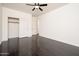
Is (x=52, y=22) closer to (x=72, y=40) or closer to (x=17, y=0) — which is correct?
(x=72, y=40)

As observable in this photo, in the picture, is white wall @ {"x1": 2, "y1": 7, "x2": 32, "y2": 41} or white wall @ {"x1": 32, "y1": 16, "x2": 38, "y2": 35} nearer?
white wall @ {"x1": 2, "y1": 7, "x2": 32, "y2": 41}

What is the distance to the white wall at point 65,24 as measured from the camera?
409 centimetres

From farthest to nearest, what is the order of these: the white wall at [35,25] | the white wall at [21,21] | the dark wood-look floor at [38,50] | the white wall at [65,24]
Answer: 1. the white wall at [35,25]
2. the white wall at [21,21]
3. the white wall at [65,24]
4. the dark wood-look floor at [38,50]

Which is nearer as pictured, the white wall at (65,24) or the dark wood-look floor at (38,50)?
the dark wood-look floor at (38,50)

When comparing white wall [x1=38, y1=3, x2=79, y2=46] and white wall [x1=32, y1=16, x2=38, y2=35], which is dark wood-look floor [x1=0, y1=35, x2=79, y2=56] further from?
white wall [x1=32, y1=16, x2=38, y2=35]

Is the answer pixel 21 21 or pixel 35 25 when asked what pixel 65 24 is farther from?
pixel 35 25

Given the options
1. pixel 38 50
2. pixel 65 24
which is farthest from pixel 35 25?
pixel 38 50

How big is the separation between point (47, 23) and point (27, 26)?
6.62ft

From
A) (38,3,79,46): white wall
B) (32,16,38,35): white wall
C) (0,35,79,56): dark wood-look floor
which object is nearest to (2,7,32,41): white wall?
(0,35,79,56): dark wood-look floor

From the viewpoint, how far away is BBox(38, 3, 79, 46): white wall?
13.4ft

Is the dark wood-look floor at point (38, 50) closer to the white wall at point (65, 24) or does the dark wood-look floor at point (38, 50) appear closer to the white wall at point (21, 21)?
the white wall at point (65, 24)

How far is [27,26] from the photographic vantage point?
754cm

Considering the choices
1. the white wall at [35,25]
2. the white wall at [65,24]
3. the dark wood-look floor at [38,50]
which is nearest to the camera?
the dark wood-look floor at [38,50]

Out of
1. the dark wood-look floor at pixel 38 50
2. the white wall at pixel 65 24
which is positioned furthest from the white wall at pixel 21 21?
the white wall at pixel 65 24
